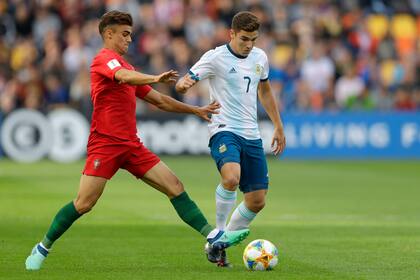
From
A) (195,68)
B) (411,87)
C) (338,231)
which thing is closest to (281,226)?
(338,231)

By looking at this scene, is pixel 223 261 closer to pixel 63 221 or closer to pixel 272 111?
pixel 63 221

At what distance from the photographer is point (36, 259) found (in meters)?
9.84

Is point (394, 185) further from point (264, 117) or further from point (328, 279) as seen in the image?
Result: point (328, 279)

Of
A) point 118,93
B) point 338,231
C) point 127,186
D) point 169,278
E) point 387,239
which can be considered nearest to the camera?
point 169,278

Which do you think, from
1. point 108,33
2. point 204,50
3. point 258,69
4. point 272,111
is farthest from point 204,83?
point 108,33

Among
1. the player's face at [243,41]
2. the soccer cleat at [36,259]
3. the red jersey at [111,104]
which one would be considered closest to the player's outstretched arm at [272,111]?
the player's face at [243,41]

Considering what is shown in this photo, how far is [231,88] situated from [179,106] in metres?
0.62

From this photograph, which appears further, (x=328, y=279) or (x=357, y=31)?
(x=357, y=31)

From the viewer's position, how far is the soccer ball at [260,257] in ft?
32.3

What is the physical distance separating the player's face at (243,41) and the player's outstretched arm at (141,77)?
127 cm

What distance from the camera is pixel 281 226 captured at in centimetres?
1394

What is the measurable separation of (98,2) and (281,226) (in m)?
15.5

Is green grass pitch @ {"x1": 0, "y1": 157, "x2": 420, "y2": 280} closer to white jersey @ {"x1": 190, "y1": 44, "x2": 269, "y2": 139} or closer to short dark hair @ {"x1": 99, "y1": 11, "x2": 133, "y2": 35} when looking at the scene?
white jersey @ {"x1": 190, "y1": 44, "x2": 269, "y2": 139}

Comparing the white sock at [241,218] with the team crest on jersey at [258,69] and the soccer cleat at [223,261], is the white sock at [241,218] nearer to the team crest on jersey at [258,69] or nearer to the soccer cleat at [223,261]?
the soccer cleat at [223,261]
